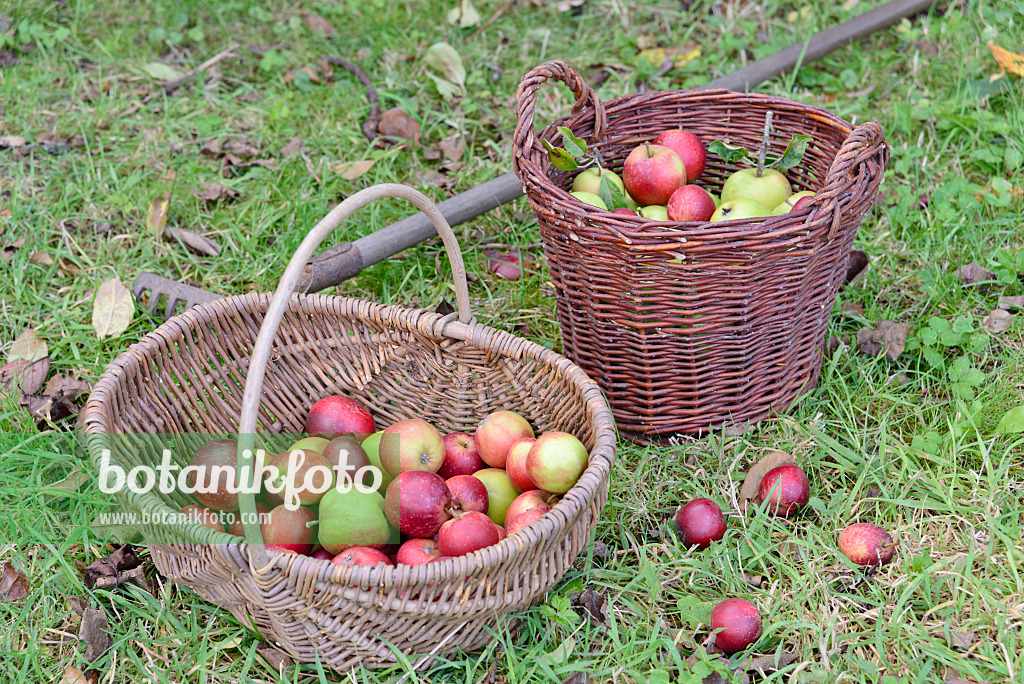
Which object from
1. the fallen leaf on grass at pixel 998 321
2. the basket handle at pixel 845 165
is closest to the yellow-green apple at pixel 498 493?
the basket handle at pixel 845 165

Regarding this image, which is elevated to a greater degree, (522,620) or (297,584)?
(297,584)

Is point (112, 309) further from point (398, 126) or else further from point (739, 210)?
point (739, 210)

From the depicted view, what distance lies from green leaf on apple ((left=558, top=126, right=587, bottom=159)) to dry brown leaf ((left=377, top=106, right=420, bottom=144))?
1.36 m

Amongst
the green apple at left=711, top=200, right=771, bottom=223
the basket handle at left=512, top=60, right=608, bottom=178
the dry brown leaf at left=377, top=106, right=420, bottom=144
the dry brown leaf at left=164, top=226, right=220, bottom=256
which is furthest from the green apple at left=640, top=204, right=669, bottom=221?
the dry brown leaf at left=164, top=226, right=220, bottom=256

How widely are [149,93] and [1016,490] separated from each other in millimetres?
3889

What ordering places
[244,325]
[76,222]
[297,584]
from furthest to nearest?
[76,222] → [244,325] → [297,584]

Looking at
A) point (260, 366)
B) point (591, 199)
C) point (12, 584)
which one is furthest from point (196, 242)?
point (260, 366)

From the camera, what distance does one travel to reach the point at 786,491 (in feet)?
7.33

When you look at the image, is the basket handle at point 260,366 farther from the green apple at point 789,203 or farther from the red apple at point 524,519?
the green apple at point 789,203

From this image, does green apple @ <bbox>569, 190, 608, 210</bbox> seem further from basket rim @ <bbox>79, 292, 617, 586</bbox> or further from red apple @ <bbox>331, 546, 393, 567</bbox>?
red apple @ <bbox>331, 546, 393, 567</bbox>

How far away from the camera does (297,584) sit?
162 centimetres

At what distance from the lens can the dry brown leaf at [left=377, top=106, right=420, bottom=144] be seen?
3775 millimetres

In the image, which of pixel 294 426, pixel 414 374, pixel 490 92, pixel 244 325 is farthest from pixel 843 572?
pixel 490 92

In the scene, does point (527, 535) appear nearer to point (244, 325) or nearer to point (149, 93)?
point (244, 325)
